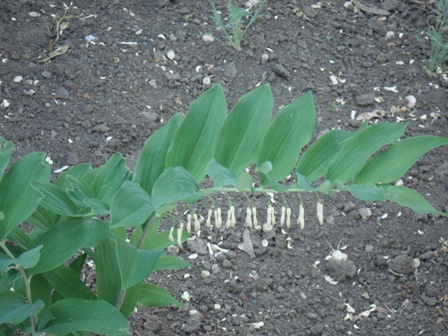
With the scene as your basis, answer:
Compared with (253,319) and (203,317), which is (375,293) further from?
(203,317)

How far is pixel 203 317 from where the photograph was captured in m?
2.35

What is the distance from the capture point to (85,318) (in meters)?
1.55

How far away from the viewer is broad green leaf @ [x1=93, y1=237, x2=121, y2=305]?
1.75m

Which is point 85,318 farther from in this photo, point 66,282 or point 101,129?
point 101,129

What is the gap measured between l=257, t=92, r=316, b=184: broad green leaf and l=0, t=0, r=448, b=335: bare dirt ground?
105 cm

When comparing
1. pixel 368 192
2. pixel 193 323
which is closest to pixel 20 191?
pixel 368 192

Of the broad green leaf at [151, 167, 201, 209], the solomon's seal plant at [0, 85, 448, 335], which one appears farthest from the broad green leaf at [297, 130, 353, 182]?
the broad green leaf at [151, 167, 201, 209]

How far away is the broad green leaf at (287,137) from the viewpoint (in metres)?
1.41

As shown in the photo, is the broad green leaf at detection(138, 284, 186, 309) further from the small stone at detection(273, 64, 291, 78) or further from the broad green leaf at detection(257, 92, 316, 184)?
the small stone at detection(273, 64, 291, 78)

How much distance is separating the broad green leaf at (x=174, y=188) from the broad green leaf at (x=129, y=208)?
20mm

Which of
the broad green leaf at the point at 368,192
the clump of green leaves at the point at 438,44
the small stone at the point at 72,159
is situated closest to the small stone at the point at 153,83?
the small stone at the point at 72,159

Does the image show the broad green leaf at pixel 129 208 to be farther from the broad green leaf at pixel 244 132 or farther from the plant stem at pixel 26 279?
the plant stem at pixel 26 279

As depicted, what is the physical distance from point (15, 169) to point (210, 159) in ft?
1.52

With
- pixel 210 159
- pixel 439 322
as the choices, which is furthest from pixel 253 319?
pixel 210 159
